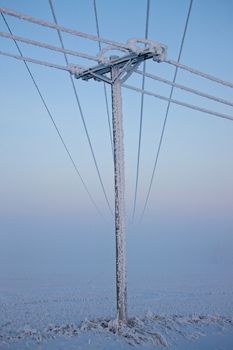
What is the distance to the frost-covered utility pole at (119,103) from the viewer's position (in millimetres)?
8852

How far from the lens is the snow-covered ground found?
7.96 m

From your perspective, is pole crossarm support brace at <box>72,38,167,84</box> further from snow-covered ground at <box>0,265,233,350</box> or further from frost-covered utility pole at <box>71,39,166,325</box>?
snow-covered ground at <box>0,265,233,350</box>

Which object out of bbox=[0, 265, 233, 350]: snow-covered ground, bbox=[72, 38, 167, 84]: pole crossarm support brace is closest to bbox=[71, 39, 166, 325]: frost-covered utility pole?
bbox=[72, 38, 167, 84]: pole crossarm support brace

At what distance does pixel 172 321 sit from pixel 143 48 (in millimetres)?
6749

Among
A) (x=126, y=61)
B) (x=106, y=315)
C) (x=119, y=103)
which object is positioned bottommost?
(x=106, y=315)

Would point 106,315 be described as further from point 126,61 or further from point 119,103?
point 126,61

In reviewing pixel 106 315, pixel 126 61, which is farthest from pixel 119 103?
pixel 106 315

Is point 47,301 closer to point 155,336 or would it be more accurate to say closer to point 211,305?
point 211,305

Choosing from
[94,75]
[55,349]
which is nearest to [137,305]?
[55,349]

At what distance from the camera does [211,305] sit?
14.4 m

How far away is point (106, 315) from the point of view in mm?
12516

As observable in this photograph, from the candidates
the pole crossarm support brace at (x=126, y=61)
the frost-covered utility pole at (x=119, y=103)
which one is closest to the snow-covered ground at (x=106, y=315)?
the frost-covered utility pole at (x=119, y=103)

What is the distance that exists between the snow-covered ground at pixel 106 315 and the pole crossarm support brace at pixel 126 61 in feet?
19.9

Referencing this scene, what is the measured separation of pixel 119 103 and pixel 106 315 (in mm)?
7145
